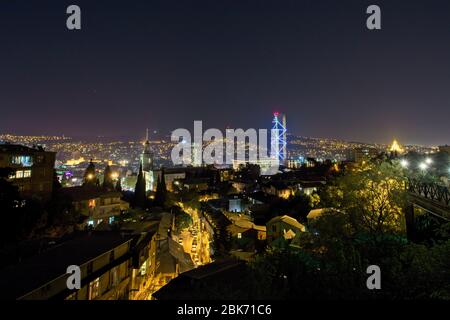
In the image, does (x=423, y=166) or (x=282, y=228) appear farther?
(x=282, y=228)

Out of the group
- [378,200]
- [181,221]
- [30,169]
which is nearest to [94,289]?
[378,200]

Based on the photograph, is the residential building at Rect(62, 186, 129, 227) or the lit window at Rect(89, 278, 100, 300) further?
the residential building at Rect(62, 186, 129, 227)

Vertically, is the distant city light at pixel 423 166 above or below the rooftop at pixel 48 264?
above

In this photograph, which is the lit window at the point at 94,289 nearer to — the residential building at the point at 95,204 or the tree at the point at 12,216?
the tree at the point at 12,216

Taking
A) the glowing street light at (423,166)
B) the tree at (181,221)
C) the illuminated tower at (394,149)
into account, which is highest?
the illuminated tower at (394,149)

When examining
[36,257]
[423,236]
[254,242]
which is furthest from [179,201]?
[423,236]

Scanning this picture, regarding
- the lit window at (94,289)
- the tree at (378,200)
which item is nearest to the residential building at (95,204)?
the lit window at (94,289)

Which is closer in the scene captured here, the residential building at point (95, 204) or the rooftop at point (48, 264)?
the rooftop at point (48, 264)

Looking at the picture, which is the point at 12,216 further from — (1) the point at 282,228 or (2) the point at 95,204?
(1) the point at 282,228

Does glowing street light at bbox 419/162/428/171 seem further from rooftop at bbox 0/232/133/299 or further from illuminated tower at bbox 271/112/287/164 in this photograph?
illuminated tower at bbox 271/112/287/164

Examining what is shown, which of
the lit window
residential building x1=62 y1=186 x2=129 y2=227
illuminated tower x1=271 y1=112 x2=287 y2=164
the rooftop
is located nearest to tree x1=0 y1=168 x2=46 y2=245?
the rooftop
